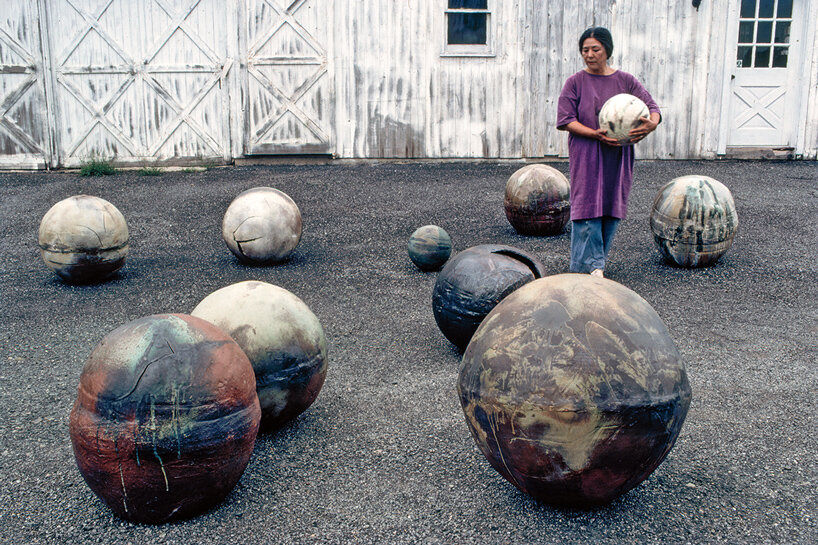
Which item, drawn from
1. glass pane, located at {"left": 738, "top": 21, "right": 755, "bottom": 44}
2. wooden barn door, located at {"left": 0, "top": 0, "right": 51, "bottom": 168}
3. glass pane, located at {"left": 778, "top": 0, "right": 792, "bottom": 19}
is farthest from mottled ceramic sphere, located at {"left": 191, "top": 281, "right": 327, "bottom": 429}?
glass pane, located at {"left": 778, "top": 0, "right": 792, "bottom": 19}

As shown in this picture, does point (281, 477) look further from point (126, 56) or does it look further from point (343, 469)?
point (126, 56)

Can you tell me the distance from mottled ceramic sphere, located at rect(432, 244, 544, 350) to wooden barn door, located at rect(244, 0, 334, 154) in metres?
9.16

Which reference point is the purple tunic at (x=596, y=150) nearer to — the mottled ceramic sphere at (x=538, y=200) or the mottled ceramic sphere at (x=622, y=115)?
the mottled ceramic sphere at (x=622, y=115)

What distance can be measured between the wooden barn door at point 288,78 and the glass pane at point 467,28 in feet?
7.37

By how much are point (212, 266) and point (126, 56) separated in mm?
7580

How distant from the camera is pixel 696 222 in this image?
7199mm

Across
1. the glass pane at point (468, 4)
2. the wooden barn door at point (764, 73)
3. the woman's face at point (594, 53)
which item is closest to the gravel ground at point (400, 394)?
the woman's face at point (594, 53)

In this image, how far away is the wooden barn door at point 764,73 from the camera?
543 inches

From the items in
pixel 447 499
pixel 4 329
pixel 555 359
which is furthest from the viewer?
pixel 4 329

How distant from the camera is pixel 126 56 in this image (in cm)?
1356

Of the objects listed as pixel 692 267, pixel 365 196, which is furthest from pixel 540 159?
pixel 692 267

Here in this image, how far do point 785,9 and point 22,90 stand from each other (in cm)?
1406

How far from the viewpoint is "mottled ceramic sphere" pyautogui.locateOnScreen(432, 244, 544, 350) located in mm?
4984

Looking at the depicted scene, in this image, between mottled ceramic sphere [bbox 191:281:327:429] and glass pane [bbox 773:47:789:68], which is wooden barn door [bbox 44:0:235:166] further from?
mottled ceramic sphere [bbox 191:281:327:429]
